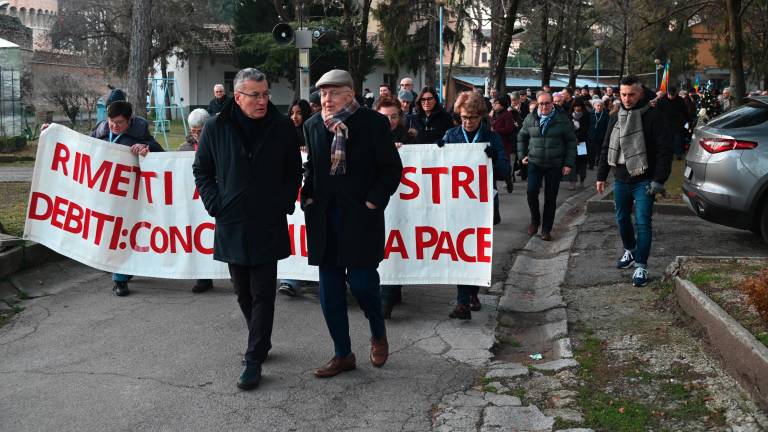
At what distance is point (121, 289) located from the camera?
787 cm

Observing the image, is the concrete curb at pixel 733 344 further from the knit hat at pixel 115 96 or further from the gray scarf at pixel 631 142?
the knit hat at pixel 115 96

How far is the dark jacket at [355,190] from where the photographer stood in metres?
5.42

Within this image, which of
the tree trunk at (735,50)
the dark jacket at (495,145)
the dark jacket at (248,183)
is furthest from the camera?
the tree trunk at (735,50)

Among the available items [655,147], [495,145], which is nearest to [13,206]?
[495,145]

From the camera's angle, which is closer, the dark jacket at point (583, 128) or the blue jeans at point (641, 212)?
the blue jeans at point (641, 212)

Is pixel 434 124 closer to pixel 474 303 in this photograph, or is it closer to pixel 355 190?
pixel 474 303

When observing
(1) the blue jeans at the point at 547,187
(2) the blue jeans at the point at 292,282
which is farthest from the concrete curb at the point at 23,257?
(1) the blue jeans at the point at 547,187

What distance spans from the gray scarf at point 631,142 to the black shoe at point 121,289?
177 inches

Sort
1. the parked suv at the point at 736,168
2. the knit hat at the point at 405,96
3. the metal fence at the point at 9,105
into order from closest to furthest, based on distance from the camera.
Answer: the parked suv at the point at 736,168 → the knit hat at the point at 405,96 → the metal fence at the point at 9,105

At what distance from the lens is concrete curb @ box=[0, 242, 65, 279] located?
797 centimetres

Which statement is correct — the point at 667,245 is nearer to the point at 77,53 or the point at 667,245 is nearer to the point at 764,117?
the point at 764,117

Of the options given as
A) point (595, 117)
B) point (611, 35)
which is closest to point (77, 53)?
point (611, 35)

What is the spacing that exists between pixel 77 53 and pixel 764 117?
178ft

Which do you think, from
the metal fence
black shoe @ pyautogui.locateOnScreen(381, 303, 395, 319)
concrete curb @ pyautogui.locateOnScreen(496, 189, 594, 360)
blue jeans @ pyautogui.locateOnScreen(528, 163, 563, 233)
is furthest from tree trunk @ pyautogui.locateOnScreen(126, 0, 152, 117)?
black shoe @ pyautogui.locateOnScreen(381, 303, 395, 319)
